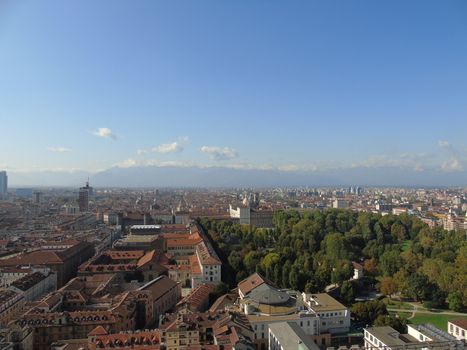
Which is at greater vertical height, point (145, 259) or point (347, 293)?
point (145, 259)

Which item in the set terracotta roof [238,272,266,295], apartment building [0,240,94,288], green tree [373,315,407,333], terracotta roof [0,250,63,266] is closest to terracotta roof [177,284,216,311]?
terracotta roof [238,272,266,295]

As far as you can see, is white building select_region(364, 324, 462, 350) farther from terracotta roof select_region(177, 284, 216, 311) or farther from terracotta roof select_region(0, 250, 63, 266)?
terracotta roof select_region(0, 250, 63, 266)

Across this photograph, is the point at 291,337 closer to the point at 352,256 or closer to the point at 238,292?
the point at 238,292

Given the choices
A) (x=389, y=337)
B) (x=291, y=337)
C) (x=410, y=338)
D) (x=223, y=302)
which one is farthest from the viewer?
(x=223, y=302)

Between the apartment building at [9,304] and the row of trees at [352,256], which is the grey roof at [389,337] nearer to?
the row of trees at [352,256]

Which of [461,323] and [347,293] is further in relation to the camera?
[347,293]

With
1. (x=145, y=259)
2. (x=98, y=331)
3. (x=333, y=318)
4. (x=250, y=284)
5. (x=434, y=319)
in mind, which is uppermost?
(x=145, y=259)

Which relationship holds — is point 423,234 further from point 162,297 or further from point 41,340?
point 41,340

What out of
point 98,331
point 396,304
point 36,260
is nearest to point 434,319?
point 396,304
